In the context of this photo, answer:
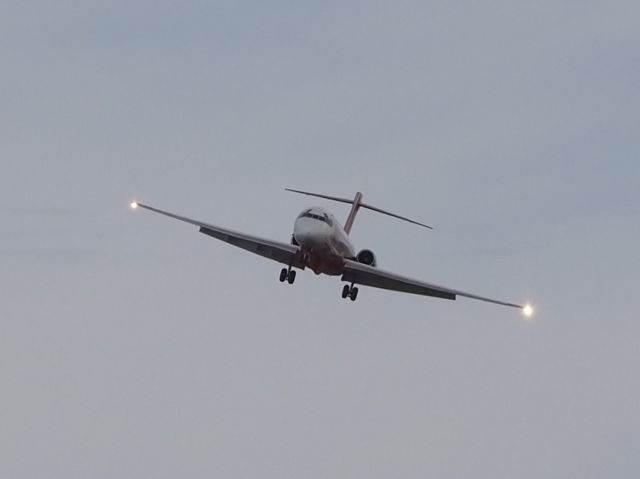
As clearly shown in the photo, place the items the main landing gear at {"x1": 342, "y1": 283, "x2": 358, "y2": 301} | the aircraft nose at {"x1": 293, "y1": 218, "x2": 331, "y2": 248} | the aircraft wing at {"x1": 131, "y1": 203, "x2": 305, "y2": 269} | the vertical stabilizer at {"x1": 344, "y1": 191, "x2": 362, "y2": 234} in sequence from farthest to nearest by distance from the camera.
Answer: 1. the vertical stabilizer at {"x1": 344, "y1": 191, "x2": 362, "y2": 234}
2. the main landing gear at {"x1": 342, "y1": 283, "x2": 358, "y2": 301}
3. the aircraft wing at {"x1": 131, "y1": 203, "x2": 305, "y2": 269}
4. the aircraft nose at {"x1": 293, "y1": 218, "x2": 331, "y2": 248}

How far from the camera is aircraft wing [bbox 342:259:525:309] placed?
6881 centimetres

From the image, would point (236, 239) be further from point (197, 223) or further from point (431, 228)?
point (431, 228)

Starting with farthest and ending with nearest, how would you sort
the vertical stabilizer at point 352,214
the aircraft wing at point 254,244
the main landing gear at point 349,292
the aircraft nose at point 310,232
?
the vertical stabilizer at point 352,214 < the main landing gear at point 349,292 < the aircraft wing at point 254,244 < the aircraft nose at point 310,232

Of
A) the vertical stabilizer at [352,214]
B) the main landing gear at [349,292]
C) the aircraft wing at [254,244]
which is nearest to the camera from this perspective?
the aircraft wing at [254,244]

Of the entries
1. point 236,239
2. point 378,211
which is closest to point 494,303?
point 236,239

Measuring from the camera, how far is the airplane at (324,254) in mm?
64731

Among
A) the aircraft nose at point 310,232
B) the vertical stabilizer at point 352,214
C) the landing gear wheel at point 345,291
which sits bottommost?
the aircraft nose at point 310,232

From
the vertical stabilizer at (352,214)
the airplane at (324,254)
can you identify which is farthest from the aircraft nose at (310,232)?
the vertical stabilizer at (352,214)

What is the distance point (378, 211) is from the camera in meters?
84.3

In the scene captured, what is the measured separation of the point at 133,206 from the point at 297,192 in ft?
43.3

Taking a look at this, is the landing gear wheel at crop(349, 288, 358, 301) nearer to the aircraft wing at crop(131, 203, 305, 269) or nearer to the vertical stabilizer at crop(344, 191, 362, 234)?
the aircraft wing at crop(131, 203, 305, 269)

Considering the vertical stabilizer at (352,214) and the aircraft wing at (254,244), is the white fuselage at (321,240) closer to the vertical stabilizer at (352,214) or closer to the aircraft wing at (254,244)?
the aircraft wing at (254,244)

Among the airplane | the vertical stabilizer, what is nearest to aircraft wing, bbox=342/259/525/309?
the airplane

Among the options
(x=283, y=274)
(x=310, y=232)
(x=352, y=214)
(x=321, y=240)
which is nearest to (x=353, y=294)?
(x=283, y=274)
